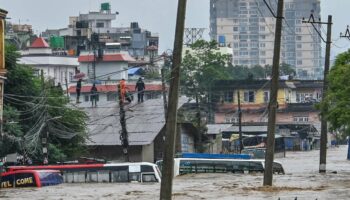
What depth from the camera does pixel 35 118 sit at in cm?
6638

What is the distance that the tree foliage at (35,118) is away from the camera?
61.9 meters

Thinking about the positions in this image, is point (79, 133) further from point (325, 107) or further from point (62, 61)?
point (62, 61)

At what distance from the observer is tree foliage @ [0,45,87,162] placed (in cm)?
6194

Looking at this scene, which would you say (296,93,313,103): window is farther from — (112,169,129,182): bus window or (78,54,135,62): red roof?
(112,169,129,182): bus window

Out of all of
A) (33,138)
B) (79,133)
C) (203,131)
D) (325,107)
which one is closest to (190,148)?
(203,131)

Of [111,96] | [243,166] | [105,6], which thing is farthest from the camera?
[105,6]

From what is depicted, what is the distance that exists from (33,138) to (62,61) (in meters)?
68.4

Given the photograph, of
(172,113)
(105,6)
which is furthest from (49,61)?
(172,113)

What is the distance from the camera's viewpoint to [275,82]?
41562 millimetres

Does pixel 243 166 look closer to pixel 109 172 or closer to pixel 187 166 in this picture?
pixel 187 166

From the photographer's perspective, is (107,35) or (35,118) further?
(107,35)

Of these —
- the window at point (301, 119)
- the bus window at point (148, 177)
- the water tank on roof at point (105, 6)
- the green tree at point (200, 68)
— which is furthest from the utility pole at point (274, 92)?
the water tank on roof at point (105, 6)

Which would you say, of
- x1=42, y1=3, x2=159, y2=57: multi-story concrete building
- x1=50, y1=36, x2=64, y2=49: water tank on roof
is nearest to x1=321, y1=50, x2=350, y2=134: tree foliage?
x1=42, y1=3, x2=159, y2=57: multi-story concrete building

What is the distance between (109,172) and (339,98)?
11.6m
